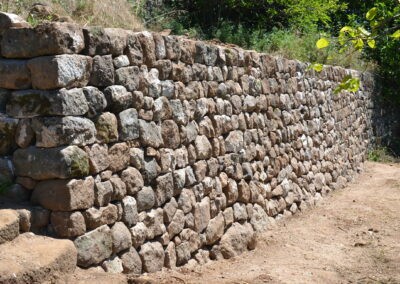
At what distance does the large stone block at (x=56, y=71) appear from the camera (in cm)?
393

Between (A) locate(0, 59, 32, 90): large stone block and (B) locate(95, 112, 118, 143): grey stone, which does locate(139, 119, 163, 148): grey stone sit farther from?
(A) locate(0, 59, 32, 90): large stone block

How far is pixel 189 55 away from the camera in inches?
222

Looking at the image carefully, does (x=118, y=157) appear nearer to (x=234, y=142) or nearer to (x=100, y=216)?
(x=100, y=216)

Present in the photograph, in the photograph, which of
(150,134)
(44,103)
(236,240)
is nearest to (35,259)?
(44,103)

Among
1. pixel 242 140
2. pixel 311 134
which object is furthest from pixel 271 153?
pixel 311 134

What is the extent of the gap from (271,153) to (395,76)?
26.6ft

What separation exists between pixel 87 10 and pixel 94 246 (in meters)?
3.00

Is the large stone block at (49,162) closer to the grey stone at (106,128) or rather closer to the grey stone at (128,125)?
the grey stone at (106,128)

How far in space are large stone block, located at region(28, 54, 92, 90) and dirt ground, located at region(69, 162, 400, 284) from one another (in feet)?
4.58

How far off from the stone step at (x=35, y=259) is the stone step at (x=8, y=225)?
4cm

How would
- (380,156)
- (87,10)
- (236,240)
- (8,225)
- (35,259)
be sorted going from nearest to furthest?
(35,259), (8,225), (87,10), (236,240), (380,156)

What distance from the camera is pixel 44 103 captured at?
3.96 meters

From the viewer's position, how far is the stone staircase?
3.41 metres

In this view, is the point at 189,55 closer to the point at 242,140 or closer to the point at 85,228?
the point at 242,140
